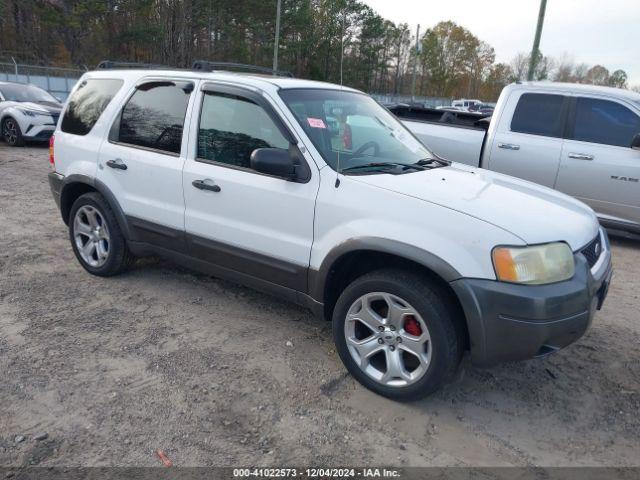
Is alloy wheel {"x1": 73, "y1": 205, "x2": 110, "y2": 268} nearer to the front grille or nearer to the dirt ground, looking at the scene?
the dirt ground

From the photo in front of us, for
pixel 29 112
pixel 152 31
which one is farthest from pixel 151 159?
pixel 152 31

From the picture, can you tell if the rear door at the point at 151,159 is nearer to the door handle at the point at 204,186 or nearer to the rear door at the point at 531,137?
the door handle at the point at 204,186

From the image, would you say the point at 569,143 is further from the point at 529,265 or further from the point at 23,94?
the point at 23,94

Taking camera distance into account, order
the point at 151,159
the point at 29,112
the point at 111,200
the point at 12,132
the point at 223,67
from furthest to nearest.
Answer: the point at 12,132 → the point at 29,112 → the point at 223,67 → the point at 111,200 → the point at 151,159

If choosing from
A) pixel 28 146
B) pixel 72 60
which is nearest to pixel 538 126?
pixel 28 146

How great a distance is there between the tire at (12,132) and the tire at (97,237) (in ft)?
29.8

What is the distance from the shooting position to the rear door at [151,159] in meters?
3.83

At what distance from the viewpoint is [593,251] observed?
10.3 ft

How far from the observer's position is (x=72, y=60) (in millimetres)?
36625

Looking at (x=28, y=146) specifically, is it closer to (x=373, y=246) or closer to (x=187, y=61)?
(x=373, y=246)

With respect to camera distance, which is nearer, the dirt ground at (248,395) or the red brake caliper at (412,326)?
the dirt ground at (248,395)

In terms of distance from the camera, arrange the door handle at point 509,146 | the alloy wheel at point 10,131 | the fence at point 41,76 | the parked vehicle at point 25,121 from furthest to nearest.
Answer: the fence at point 41,76, the alloy wheel at point 10,131, the parked vehicle at point 25,121, the door handle at point 509,146

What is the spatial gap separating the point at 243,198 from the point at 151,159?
3.32ft

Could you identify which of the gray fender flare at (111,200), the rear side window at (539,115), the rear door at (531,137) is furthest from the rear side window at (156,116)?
the rear side window at (539,115)
